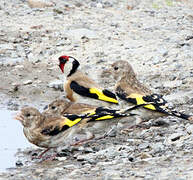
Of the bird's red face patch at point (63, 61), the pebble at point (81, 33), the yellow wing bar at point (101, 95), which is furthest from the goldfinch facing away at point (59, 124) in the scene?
the pebble at point (81, 33)

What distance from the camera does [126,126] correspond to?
27.8 ft

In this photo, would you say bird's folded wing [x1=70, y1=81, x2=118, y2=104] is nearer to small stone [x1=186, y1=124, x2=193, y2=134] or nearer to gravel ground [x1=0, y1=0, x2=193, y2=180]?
gravel ground [x1=0, y1=0, x2=193, y2=180]

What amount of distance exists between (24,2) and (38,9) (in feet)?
2.28

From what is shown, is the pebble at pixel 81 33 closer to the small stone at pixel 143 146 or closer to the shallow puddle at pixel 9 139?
the shallow puddle at pixel 9 139

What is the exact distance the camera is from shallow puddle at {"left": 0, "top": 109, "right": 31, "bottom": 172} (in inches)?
281

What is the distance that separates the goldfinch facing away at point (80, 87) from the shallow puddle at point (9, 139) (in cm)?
106

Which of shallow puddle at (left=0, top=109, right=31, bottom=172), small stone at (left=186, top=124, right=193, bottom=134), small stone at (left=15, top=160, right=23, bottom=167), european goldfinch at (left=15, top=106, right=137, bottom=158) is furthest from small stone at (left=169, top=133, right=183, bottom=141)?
shallow puddle at (left=0, top=109, right=31, bottom=172)

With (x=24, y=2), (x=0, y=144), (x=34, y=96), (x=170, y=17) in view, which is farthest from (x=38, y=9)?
(x=0, y=144)

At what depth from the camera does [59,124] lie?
7.28 m

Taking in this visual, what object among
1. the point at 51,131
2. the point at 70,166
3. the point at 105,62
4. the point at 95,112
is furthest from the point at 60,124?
the point at 105,62

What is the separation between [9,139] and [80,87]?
1.80 metres

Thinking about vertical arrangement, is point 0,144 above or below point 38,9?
below

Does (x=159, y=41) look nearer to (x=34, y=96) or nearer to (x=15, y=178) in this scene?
(x=34, y=96)

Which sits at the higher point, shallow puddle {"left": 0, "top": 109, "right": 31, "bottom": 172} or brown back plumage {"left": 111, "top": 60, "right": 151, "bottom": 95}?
brown back plumage {"left": 111, "top": 60, "right": 151, "bottom": 95}
